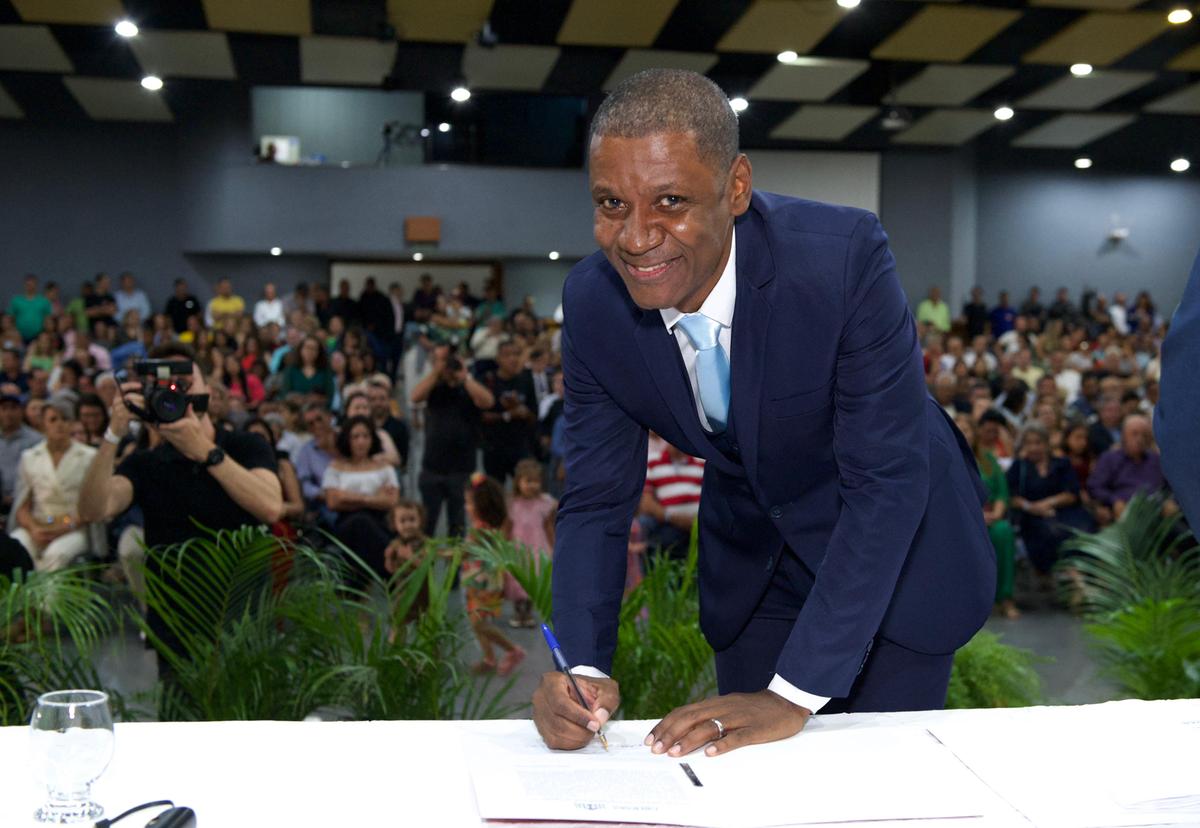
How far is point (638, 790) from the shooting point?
1372 mm

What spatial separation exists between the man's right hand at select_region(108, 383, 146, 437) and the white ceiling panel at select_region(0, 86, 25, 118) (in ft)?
37.9

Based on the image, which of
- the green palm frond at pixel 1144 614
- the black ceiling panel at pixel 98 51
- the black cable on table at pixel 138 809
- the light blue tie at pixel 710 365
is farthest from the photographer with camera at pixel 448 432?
the black ceiling panel at pixel 98 51

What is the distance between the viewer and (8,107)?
14602 mm

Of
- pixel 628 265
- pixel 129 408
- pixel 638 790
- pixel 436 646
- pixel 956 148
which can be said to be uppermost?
pixel 956 148

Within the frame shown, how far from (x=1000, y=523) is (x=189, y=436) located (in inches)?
182

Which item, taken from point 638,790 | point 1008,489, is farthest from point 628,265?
point 1008,489

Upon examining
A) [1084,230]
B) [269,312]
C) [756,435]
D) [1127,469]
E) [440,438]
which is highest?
[1084,230]

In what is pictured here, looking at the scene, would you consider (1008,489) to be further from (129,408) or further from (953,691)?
(129,408)

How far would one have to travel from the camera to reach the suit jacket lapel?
5.41 feet

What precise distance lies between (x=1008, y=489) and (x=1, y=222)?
12904mm

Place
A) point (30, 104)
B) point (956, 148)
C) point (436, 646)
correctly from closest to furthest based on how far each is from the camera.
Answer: point (436, 646)
point (30, 104)
point (956, 148)

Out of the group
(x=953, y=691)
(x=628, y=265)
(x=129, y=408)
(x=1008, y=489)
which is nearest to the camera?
(x=628, y=265)

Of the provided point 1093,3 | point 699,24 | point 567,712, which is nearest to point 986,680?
point 567,712

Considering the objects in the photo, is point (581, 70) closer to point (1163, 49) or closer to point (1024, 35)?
point (1024, 35)
